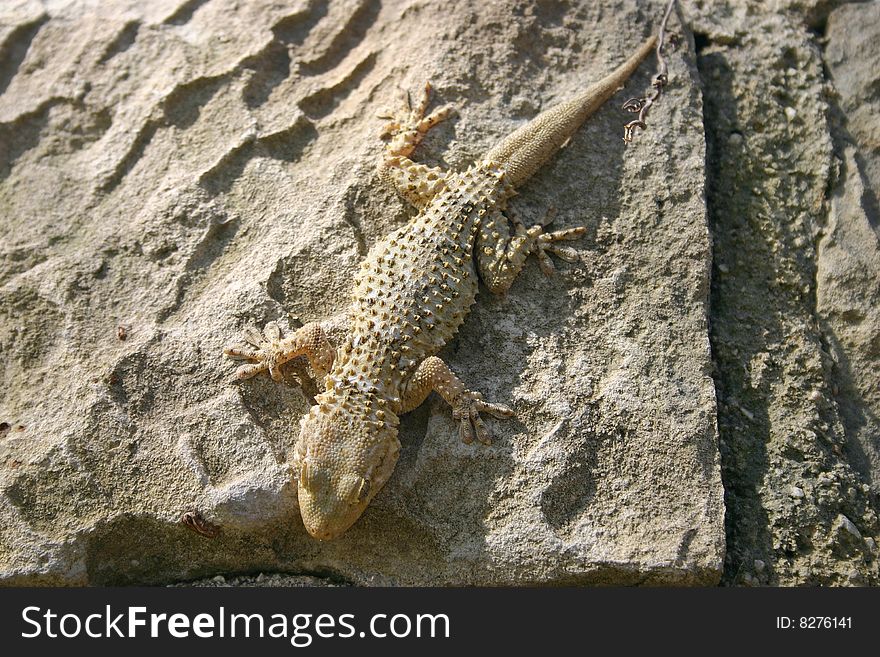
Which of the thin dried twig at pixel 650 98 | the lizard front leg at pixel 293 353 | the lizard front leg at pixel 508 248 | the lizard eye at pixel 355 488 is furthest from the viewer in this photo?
the thin dried twig at pixel 650 98

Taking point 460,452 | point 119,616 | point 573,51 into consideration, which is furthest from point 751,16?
point 119,616

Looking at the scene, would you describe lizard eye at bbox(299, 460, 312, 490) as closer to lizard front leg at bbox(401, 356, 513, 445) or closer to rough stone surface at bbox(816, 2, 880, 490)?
lizard front leg at bbox(401, 356, 513, 445)

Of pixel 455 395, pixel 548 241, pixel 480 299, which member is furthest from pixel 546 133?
pixel 455 395

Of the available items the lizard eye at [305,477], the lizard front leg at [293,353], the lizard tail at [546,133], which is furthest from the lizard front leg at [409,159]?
the lizard eye at [305,477]

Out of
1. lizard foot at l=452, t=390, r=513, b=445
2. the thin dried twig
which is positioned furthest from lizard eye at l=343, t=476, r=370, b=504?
the thin dried twig

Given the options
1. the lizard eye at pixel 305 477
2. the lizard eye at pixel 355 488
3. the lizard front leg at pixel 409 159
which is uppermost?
the lizard front leg at pixel 409 159

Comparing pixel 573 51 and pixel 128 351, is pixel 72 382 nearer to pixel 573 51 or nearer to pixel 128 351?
pixel 128 351

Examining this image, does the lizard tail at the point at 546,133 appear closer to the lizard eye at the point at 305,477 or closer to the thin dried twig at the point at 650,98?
the thin dried twig at the point at 650,98
